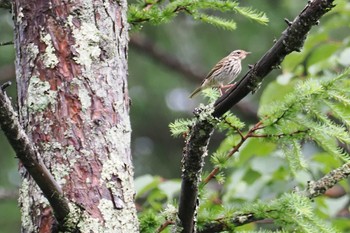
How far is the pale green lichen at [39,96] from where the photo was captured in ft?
7.77

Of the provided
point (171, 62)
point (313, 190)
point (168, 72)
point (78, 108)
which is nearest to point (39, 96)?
point (78, 108)

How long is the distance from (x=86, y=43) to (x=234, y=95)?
23.1 inches

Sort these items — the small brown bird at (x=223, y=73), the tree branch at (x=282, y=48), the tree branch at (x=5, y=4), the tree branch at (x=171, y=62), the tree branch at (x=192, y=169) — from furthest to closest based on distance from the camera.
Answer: the tree branch at (x=171, y=62), the small brown bird at (x=223, y=73), the tree branch at (x=5, y=4), the tree branch at (x=192, y=169), the tree branch at (x=282, y=48)

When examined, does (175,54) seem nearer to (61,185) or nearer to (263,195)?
(263,195)

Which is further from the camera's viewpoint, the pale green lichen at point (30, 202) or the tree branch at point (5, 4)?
the tree branch at point (5, 4)

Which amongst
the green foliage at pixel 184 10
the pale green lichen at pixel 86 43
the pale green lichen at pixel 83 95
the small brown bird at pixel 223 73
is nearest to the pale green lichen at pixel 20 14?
the pale green lichen at pixel 86 43

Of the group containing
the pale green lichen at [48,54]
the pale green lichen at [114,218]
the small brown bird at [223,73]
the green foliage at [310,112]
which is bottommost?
the pale green lichen at [114,218]

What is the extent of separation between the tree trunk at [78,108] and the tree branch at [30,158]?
75mm

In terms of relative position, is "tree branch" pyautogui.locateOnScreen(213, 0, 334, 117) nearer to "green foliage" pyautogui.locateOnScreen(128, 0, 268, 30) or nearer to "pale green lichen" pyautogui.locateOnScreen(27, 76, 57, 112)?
"pale green lichen" pyautogui.locateOnScreen(27, 76, 57, 112)

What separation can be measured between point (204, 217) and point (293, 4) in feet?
18.5

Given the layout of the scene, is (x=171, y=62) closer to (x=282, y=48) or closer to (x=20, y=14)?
(x=20, y=14)

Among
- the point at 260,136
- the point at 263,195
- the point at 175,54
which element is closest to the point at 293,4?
the point at 175,54

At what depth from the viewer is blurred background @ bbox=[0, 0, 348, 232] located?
785 centimetres

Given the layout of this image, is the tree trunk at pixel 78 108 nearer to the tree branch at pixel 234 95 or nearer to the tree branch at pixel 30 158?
the tree branch at pixel 30 158
